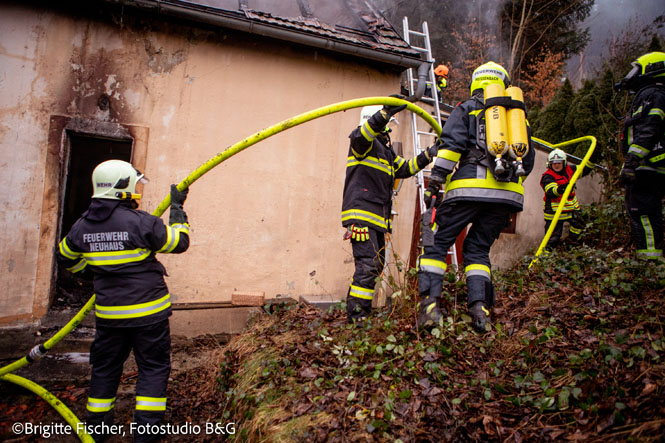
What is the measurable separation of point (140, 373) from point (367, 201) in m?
2.37

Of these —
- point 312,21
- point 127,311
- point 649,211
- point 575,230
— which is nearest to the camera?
point 127,311

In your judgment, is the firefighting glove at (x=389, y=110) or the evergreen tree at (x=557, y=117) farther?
the evergreen tree at (x=557, y=117)

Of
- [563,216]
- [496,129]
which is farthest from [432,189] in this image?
[563,216]

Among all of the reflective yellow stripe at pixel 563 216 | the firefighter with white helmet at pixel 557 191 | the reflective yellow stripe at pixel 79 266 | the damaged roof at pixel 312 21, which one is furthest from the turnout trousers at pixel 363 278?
the reflective yellow stripe at pixel 563 216

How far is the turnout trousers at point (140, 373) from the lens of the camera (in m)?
2.97

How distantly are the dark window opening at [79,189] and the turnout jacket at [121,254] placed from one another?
2125mm

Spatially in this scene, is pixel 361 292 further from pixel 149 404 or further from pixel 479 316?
pixel 149 404

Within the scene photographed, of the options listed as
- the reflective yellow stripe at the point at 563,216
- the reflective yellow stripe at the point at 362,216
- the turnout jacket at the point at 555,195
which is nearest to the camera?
the reflective yellow stripe at the point at 362,216

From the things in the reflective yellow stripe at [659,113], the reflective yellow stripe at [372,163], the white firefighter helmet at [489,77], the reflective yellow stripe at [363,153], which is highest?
the reflective yellow stripe at [659,113]

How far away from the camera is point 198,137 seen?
4.93 meters

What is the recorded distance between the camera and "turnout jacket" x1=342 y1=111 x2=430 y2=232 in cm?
372

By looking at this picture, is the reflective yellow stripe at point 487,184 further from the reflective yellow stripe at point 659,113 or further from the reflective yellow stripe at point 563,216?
the reflective yellow stripe at point 563,216

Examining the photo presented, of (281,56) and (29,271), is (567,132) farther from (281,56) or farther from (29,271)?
(29,271)

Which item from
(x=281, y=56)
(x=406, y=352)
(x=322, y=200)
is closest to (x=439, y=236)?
(x=406, y=352)
